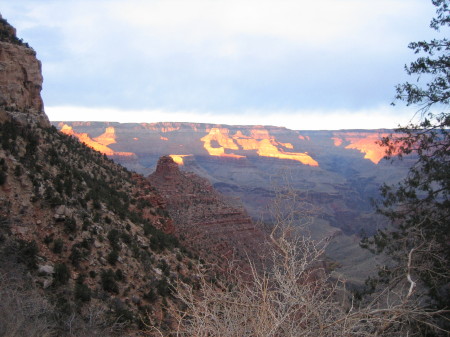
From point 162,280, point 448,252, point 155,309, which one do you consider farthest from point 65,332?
point 448,252

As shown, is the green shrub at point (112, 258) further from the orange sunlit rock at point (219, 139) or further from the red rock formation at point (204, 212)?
the orange sunlit rock at point (219, 139)

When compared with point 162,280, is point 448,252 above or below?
above

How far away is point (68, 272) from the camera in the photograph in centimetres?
904

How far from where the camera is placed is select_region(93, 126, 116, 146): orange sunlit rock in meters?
154

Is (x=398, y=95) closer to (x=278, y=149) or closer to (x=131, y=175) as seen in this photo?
(x=131, y=175)

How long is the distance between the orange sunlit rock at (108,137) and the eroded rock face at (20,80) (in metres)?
137

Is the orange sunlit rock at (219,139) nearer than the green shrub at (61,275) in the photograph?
No

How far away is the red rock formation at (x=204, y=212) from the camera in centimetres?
2986

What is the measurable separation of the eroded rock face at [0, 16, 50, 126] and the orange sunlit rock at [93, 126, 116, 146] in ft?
449

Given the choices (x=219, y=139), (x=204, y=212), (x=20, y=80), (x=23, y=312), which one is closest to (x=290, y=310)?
(x=23, y=312)

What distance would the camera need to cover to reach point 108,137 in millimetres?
Result: 157750

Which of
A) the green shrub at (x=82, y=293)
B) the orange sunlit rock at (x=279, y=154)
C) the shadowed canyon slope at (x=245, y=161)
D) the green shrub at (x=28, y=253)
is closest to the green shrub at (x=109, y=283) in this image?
the green shrub at (x=82, y=293)

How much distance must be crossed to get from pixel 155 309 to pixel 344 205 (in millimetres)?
102955

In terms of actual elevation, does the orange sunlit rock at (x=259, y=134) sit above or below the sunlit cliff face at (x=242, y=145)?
above
